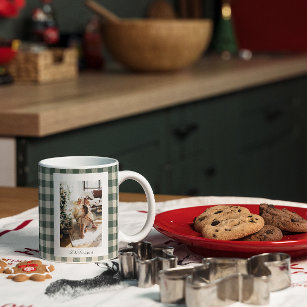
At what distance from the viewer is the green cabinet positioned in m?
2.04

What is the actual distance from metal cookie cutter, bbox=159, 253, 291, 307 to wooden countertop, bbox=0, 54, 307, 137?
1092 millimetres

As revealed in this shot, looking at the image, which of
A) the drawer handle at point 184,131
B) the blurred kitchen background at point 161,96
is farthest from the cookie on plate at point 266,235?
the drawer handle at point 184,131

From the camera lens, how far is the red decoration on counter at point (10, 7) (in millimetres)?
2783

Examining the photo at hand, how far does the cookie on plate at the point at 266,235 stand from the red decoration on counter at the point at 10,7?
2.15 m

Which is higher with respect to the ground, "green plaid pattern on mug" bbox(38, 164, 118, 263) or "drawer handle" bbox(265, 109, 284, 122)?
"green plaid pattern on mug" bbox(38, 164, 118, 263)

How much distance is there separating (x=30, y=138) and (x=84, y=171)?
994 millimetres

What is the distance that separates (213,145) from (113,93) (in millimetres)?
729

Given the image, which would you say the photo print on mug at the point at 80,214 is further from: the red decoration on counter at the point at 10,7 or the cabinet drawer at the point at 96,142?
the red decoration on counter at the point at 10,7

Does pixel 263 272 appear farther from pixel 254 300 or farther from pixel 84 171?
pixel 84 171

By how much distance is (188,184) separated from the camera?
264 cm

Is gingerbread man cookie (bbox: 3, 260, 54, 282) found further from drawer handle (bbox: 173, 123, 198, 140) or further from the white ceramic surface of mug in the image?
drawer handle (bbox: 173, 123, 198, 140)

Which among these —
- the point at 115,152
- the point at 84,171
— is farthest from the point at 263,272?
the point at 115,152

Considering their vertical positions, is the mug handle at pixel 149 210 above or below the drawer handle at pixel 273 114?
above

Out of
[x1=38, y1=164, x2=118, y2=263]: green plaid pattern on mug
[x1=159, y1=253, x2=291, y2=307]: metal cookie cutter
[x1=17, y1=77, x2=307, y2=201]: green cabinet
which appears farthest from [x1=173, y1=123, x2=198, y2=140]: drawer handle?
[x1=159, y1=253, x2=291, y2=307]: metal cookie cutter
